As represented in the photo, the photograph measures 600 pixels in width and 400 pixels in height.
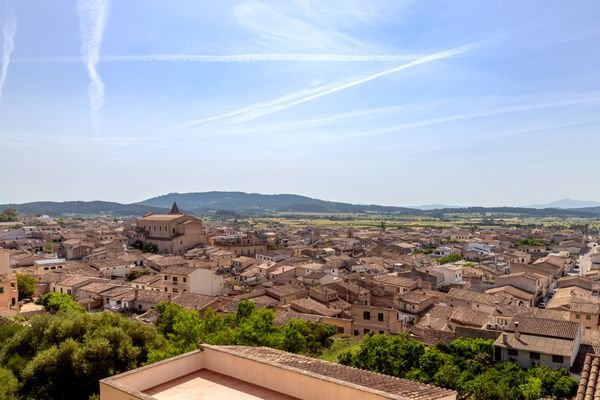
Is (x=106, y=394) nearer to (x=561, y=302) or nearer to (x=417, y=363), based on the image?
(x=417, y=363)

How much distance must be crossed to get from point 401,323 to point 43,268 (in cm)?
3729

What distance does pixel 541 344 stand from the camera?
23703mm

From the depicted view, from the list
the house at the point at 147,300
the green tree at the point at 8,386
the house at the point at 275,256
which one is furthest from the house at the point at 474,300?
the green tree at the point at 8,386

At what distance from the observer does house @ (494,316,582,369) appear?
22906 mm

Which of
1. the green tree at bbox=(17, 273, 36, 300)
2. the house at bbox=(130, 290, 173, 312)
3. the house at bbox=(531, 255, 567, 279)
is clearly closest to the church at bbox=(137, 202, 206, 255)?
the green tree at bbox=(17, 273, 36, 300)

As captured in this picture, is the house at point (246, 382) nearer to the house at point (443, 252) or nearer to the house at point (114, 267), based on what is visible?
the house at point (114, 267)

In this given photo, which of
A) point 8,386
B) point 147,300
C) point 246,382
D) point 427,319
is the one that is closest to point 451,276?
point 427,319

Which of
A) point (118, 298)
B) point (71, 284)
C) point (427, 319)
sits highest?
point (71, 284)

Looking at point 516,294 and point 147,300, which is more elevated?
point 147,300

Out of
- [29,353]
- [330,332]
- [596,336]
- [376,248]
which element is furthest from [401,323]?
[376,248]

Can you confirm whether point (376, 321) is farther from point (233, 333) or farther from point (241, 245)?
point (241, 245)

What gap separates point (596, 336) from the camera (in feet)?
89.6

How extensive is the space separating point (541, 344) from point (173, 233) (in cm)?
5754

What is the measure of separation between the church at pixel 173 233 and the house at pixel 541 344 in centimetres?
5344
